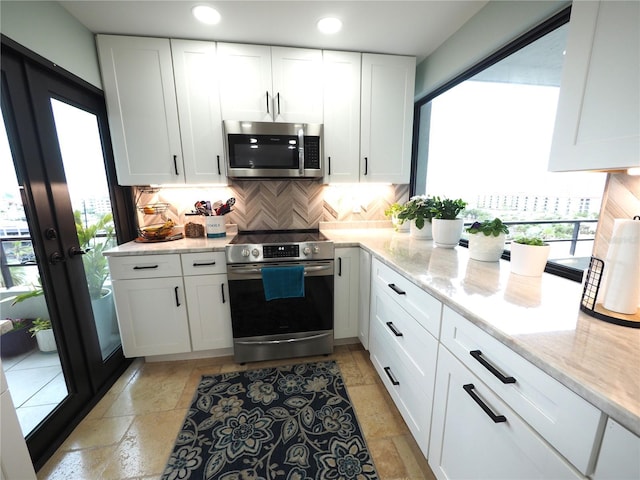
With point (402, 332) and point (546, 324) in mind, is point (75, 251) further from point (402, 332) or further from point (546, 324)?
point (546, 324)

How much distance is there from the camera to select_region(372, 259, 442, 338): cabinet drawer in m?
1.06

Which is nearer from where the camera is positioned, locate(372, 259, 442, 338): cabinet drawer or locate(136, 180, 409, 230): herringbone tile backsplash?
locate(372, 259, 442, 338): cabinet drawer

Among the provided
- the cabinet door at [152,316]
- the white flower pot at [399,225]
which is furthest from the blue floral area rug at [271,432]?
the white flower pot at [399,225]

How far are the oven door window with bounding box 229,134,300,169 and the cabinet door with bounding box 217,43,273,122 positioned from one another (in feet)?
0.61

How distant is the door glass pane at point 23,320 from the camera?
123 centimetres

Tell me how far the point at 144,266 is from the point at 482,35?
2.71 m

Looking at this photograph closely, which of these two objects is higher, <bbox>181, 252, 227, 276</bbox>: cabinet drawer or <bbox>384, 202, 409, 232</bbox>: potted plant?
<bbox>384, 202, 409, 232</bbox>: potted plant

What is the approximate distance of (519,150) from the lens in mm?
1566

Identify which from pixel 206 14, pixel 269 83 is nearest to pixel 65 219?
pixel 206 14

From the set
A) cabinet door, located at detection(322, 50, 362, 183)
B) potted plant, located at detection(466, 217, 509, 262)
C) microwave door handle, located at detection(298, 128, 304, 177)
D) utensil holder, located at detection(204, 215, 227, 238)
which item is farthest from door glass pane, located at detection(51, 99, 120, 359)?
potted plant, located at detection(466, 217, 509, 262)

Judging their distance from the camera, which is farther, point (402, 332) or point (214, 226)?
point (214, 226)

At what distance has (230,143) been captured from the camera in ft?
6.47

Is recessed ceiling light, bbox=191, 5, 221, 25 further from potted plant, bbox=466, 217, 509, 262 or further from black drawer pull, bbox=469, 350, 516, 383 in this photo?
black drawer pull, bbox=469, 350, 516, 383

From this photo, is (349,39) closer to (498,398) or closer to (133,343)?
(498,398)
